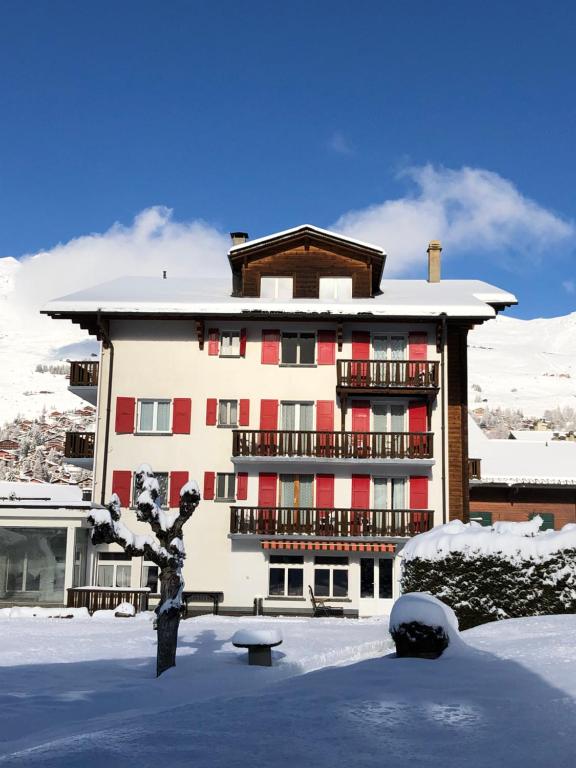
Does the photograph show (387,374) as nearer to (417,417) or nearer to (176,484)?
(417,417)

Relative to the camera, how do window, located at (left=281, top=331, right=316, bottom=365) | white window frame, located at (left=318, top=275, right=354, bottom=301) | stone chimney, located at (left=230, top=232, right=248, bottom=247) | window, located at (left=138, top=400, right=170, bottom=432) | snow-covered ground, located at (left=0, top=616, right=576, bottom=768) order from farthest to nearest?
stone chimney, located at (left=230, top=232, right=248, bottom=247)
white window frame, located at (left=318, top=275, right=354, bottom=301)
window, located at (left=281, top=331, right=316, bottom=365)
window, located at (left=138, top=400, right=170, bottom=432)
snow-covered ground, located at (left=0, top=616, right=576, bottom=768)

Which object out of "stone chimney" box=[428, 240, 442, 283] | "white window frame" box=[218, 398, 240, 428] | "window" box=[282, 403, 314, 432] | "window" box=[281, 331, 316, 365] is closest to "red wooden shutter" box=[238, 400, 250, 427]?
"white window frame" box=[218, 398, 240, 428]

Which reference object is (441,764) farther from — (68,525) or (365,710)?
(68,525)

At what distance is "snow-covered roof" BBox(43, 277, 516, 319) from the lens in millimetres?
32906

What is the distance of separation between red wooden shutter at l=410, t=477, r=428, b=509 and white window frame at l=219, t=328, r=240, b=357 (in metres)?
8.75

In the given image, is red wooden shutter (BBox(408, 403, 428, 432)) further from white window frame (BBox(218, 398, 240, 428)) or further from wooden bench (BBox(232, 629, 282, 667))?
wooden bench (BBox(232, 629, 282, 667))

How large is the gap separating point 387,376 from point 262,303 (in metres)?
5.84

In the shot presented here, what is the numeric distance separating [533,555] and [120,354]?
21.3m

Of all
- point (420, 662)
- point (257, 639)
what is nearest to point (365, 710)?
point (420, 662)

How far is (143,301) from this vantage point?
1334 inches

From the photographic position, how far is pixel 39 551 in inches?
1261

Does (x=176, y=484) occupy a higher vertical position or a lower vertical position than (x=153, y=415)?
lower

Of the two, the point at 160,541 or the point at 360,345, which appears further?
the point at 360,345

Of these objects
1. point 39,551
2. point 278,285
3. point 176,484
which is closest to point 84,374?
point 176,484
